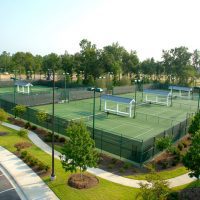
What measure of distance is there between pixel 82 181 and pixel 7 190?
5.37 meters

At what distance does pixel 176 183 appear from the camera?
68.5 feet

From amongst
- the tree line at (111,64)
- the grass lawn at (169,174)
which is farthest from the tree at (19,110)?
the tree line at (111,64)

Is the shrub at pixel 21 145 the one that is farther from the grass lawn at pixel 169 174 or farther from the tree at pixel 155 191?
the tree at pixel 155 191

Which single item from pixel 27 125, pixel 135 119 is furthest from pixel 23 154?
pixel 135 119

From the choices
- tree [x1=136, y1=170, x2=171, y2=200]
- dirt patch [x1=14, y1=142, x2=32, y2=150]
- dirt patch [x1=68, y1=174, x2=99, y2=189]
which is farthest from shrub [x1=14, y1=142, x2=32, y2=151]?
tree [x1=136, y1=170, x2=171, y2=200]

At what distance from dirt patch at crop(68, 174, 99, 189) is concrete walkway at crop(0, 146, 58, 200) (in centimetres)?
179

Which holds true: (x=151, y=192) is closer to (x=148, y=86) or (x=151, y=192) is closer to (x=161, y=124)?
(x=161, y=124)

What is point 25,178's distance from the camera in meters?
20.5

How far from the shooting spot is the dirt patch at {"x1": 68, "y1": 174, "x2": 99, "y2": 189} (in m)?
19.1

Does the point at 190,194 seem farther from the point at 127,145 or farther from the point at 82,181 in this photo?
the point at 127,145

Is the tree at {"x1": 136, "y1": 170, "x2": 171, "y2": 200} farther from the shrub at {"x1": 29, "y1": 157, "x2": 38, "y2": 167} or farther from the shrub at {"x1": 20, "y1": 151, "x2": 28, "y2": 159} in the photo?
the shrub at {"x1": 20, "y1": 151, "x2": 28, "y2": 159}

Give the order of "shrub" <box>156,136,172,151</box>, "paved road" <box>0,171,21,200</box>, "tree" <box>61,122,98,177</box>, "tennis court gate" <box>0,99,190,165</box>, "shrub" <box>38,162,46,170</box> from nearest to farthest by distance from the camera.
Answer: "paved road" <box>0,171,21,200</box> < "tree" <box>61,122,98,177</box> < "shrub" <box>38,162,46,170</box> < "tennis court gate" <box>0,99,190,165</box> < "shrub" <box>156,136,172,151</box>

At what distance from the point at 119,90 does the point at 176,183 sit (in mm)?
52078

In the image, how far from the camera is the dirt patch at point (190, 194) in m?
17.4
